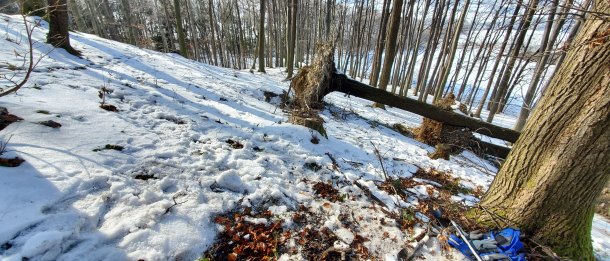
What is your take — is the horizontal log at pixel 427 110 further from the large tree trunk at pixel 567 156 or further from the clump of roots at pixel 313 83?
the large tree trunk at pixel 567 156

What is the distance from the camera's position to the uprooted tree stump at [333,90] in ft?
17.8

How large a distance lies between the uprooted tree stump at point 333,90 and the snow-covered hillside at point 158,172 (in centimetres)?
79

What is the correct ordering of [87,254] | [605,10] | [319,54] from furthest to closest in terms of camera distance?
[319,54]
[605,10]
[87,254]

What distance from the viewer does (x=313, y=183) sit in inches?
134

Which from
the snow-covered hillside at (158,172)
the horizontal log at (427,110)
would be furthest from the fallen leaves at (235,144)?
the horizontal log at (427,110)

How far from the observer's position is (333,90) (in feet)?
19.2

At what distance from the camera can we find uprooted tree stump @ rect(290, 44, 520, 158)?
5.43m

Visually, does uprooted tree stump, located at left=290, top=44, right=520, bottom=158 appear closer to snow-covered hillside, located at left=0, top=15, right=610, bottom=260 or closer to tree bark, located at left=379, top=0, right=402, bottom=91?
snow-covered hillside, located at left=0, top=15, right=610, bottom=260

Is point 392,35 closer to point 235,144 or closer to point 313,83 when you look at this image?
point 313,83

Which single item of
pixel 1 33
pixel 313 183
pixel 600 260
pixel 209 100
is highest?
pixel 1 33

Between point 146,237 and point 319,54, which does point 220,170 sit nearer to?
point 146,237

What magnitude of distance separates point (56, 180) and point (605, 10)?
4.90m

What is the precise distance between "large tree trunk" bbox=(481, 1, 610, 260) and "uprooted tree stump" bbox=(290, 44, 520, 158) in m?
3.29

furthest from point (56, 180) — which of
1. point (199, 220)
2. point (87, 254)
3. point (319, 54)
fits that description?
point (319, 54)
